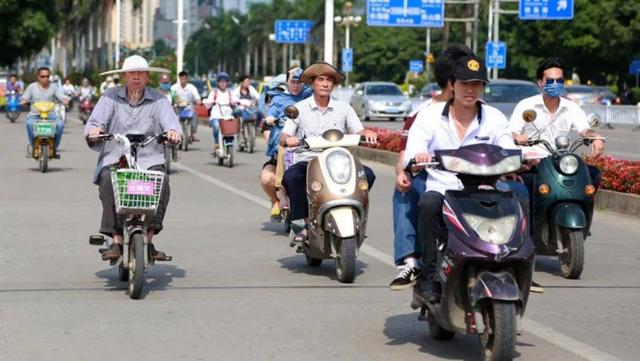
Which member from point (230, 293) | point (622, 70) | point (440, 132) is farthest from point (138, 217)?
point (622, 70)

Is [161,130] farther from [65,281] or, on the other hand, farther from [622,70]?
[622,70]

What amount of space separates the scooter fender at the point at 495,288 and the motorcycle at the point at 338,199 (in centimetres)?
322

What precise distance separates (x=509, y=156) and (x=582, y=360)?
126 cm

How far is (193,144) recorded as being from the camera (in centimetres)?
3105

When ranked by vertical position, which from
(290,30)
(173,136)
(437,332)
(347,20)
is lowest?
(437,332)

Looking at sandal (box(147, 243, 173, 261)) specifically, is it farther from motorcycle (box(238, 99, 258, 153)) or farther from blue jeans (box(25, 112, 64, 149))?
motorcycle (box(238, 99, 258, 153))

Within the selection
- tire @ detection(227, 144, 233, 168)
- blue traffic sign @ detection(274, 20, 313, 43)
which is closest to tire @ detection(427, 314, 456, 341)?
tire @ detection(227, 144, 233, 168)

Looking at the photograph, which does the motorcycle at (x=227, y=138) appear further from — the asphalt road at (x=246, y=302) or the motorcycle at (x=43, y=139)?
the asphalt road at (x=246, y=302)

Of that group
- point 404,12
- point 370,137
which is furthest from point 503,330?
point 404,12

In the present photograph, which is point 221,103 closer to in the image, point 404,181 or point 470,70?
point 404,181

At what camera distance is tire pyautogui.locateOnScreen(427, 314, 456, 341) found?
7.64m

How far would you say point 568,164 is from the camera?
1063 centimetres

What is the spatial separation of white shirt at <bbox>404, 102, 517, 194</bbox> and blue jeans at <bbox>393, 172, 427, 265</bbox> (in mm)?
120

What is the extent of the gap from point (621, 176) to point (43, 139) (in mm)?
9619
